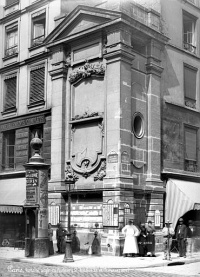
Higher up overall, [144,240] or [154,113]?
[154,113]

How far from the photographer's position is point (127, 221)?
75.3ft

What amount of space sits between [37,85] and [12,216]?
7367 mm

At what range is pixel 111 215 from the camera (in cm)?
2278

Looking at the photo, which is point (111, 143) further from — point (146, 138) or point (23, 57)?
point (23, 57)

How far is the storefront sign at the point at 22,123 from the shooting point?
91.5 ft

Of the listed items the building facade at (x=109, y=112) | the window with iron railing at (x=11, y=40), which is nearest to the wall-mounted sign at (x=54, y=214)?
the building facade at (x=109, y=112)

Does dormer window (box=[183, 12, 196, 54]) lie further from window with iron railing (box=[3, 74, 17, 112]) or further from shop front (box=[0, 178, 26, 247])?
shop front (box=[0, 178, 26, 247])

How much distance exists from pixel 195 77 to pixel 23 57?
9973mm

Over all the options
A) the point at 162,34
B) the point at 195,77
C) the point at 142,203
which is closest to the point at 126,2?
the point at 162,34

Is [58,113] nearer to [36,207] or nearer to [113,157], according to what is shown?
[113,157]

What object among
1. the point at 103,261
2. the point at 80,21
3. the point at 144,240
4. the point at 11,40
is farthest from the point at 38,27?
the point at 103,261

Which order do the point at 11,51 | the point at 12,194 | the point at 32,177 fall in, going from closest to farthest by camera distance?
the point at 32,177 → the point at 12,194 → the point at 11,51

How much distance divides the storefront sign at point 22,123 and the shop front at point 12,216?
313 cm

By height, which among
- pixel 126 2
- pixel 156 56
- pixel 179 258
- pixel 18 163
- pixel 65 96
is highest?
pixel 126 2
